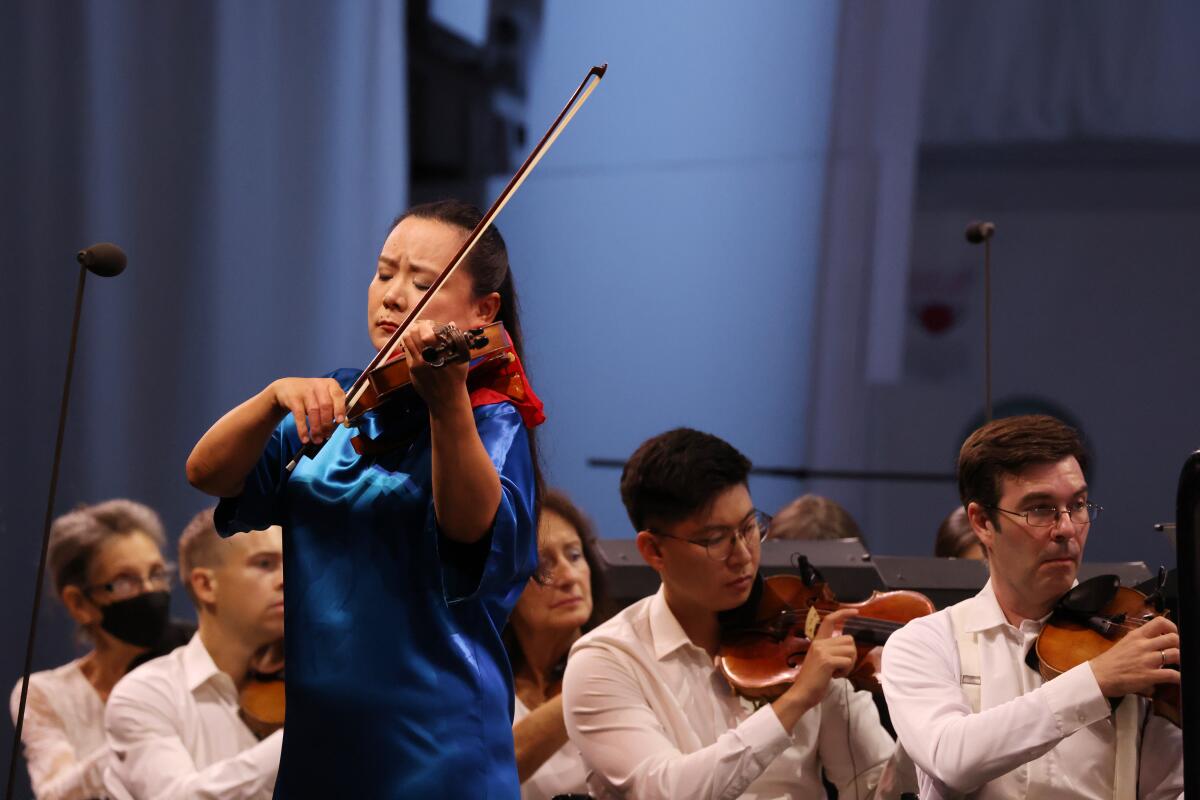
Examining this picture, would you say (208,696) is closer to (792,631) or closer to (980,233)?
(792,631)

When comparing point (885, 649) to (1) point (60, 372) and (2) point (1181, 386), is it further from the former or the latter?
(2) point (1181, 386)

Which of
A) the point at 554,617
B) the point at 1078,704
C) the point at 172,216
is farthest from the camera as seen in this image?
the point at 172,216

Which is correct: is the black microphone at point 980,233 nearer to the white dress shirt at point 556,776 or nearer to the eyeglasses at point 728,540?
the eyeglasses at point 728,540

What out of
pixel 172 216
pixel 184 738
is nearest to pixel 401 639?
pixel 184 738

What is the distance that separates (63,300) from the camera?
4.11 m

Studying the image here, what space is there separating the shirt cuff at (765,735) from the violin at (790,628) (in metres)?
0.17

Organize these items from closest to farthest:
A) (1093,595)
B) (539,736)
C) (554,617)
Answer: (1093,595) < (539,736) < (554,617)

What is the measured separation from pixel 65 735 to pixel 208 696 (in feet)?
2.05

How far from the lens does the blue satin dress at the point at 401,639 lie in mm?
1322

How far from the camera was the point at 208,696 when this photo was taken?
2723 mm

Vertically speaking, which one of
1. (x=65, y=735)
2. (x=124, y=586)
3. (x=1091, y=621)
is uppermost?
(x=1091, y=621)

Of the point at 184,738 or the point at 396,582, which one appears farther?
the point at 184,738

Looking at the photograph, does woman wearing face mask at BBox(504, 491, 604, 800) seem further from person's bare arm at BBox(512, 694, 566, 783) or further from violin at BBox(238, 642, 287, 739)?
violin at BBox(238, 642, 287, 739)

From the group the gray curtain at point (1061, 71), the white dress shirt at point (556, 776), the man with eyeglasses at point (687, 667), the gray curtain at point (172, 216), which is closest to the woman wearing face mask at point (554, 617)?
the white dress shirt at point (556, 776)
